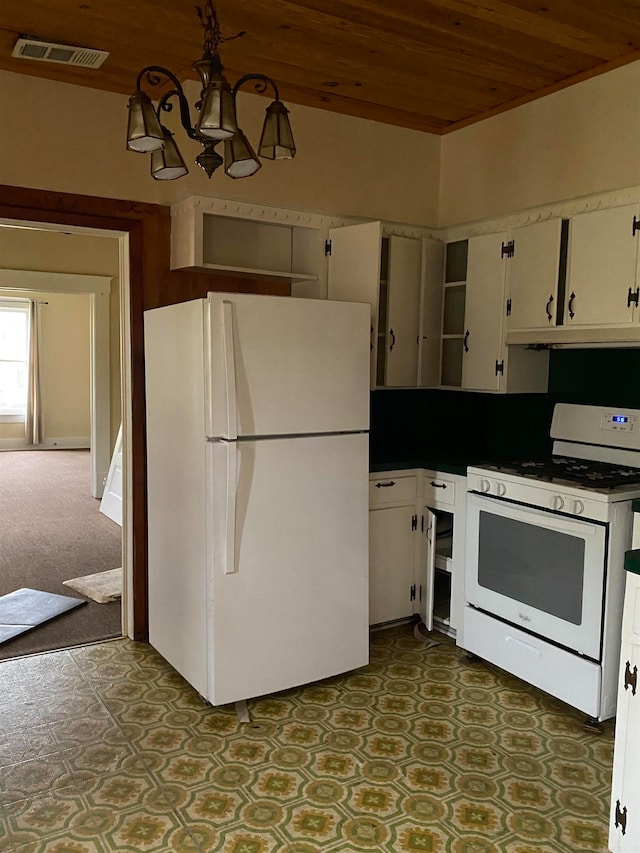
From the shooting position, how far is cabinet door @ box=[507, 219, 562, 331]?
3342 millimetres

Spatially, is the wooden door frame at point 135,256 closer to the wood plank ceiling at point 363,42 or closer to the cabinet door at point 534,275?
the wood plank ceiling at point 363,42

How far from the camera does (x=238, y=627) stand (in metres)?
2.90

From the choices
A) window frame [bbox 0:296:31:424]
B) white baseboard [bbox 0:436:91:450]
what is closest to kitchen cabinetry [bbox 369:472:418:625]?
white baseboard [bbox 0:436:91:450]

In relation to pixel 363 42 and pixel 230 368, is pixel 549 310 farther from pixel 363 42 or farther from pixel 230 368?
pixel 230 368

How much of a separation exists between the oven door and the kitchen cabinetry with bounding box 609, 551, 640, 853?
2.60 feet

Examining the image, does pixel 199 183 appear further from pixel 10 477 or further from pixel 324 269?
pixel 10 477

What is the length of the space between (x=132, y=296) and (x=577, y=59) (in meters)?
2.23

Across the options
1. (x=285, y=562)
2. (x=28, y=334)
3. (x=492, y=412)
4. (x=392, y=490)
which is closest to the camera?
(x=285, y=562)

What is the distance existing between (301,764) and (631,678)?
1224mm

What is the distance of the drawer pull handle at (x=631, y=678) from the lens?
6.31 feet

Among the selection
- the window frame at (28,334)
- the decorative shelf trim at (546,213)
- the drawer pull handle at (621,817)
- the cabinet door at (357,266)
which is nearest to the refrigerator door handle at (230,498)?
the cabinet door at (357,266)

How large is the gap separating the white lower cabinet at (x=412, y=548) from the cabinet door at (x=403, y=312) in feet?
1.86

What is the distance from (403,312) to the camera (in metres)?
3.81

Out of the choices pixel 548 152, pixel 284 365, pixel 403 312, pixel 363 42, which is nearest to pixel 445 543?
pixel 403 312
